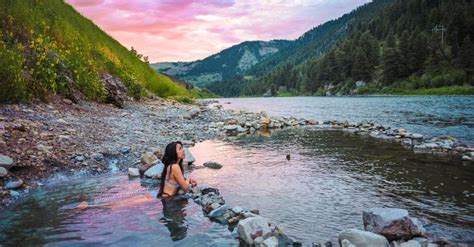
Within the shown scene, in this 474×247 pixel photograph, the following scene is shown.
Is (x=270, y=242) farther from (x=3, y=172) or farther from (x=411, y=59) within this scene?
(x=411, y=59)

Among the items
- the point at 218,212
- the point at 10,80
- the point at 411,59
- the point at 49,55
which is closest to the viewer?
the point at 218,212

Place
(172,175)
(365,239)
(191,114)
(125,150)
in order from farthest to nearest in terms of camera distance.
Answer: (191,114), (125,150), (172,175), (365,239)

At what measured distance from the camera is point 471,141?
1930cm

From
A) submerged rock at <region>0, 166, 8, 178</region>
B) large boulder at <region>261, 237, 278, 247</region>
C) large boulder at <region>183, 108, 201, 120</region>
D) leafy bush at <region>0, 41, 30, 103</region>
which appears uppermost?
leafy bush at <region>0, 41, 30, 103</region>

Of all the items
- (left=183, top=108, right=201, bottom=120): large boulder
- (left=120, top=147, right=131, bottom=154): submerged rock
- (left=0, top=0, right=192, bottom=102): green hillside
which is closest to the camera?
(left=120, top=147, right=131, bottom=154): submerged rock

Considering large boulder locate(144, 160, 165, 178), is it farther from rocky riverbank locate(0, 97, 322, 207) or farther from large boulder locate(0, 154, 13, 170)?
large boulder locate(0, 154, 13, 170)

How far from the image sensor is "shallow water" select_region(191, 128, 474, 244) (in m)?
8.22

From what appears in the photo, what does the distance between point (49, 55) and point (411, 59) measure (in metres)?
100

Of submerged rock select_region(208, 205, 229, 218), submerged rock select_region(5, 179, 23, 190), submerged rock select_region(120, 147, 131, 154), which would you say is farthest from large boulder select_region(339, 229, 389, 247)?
submerged rock select_region(120, 147, 131, 154)

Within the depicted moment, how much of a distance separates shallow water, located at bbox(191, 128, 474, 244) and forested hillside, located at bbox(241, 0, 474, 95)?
6521 centimetres

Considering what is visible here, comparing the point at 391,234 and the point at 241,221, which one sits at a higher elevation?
the point at 241,221

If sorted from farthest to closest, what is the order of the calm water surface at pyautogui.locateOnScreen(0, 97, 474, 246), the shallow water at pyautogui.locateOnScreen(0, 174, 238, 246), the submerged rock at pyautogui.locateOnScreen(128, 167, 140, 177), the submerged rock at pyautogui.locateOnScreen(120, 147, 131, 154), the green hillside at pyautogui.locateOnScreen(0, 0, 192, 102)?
the green hillside at pyautogui.locateOnScreen(0, 0, 192, 102) < the submerged rock at pyautogui.locateOnScreen(120, 147, 131, 154) < the submerged rock at pyautogui.locateOnScreen(128, 167, 140, 177) < the calm water surface at pyautogui.locateOnScreen(0, 97, 474, 246) < the shallow water at pyautogui.locateOnScreen(0, 174, 238, 246)

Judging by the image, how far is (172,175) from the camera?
10.3 meters

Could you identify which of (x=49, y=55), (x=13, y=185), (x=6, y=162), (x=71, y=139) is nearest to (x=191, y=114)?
(x=49, y=55)
